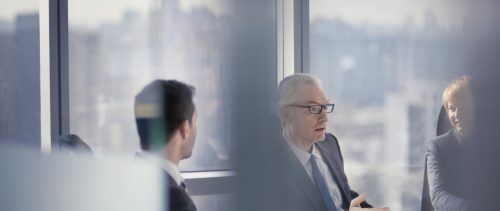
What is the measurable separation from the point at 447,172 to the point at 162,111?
1.12 m

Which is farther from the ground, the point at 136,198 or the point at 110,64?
the point at 110,64

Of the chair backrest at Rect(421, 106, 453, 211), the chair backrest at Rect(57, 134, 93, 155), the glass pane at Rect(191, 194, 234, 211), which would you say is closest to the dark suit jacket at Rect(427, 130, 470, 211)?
the chair backrest at Rect(421, 106, 453, 211)

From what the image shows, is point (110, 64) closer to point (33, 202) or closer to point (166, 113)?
point (33, 202)

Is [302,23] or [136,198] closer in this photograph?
[136,198]

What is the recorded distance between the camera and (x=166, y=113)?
157 cm

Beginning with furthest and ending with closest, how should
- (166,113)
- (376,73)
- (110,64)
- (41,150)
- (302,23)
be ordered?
(376,73)
(302,23)
(110,64)
(41,150)
(166,113)

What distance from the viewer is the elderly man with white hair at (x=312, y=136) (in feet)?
6.36

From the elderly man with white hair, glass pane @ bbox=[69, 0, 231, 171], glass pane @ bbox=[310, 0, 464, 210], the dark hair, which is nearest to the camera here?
the dark hair

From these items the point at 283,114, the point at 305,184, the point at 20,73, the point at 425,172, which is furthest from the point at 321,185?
the point at 20,73

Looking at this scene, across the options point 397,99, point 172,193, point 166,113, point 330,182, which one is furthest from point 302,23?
point 172,193

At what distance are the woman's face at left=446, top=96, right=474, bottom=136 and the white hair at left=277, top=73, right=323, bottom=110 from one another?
1.76 feet

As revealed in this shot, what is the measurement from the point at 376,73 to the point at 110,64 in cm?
118

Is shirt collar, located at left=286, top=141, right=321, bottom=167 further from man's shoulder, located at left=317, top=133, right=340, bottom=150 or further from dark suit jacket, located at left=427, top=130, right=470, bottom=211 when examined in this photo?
dark suit jacket, located at left=427, top=130, right=470, bottom=211

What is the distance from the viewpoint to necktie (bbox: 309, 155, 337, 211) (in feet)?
6.10
